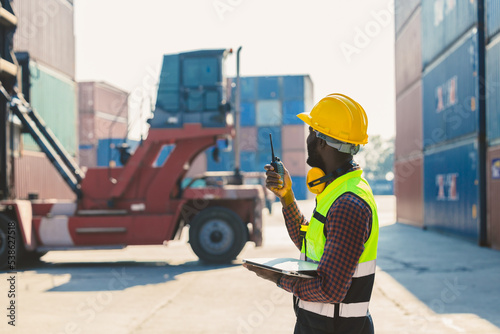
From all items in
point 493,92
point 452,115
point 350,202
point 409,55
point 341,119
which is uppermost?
point 409,55

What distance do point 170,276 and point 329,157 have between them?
24.5 ft

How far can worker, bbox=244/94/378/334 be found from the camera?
203 cm

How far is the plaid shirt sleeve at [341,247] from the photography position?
202cm

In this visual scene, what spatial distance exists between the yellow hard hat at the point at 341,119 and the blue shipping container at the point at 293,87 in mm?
43007

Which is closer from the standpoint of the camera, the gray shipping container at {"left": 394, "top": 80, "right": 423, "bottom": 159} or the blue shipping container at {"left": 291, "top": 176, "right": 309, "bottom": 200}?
the gray shipping container at {"left": 394, "top": 80, "right": 423, "bottom": 159}

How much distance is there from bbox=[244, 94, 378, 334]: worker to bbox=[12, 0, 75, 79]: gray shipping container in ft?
48.6

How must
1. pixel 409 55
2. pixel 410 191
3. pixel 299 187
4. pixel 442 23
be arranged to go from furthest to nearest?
A: pixel 299 187 < pixel 409 55 < pixel 410 191 < pixel 442 23

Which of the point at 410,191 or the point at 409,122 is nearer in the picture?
the point at 410,191

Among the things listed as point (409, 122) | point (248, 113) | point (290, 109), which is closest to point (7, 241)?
point (409, 122)

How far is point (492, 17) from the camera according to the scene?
13.5 metres

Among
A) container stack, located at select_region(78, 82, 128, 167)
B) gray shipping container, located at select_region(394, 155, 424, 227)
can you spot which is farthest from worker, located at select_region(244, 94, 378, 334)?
container stack, located at select_region(78, 82, 128, 167)

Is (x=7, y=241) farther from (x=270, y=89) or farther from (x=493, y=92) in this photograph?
(x=270, y=89)

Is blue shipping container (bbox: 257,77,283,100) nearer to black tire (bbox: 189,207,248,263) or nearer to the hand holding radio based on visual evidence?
black tire (bbox: 189,207,248,263)

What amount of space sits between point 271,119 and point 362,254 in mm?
43352
